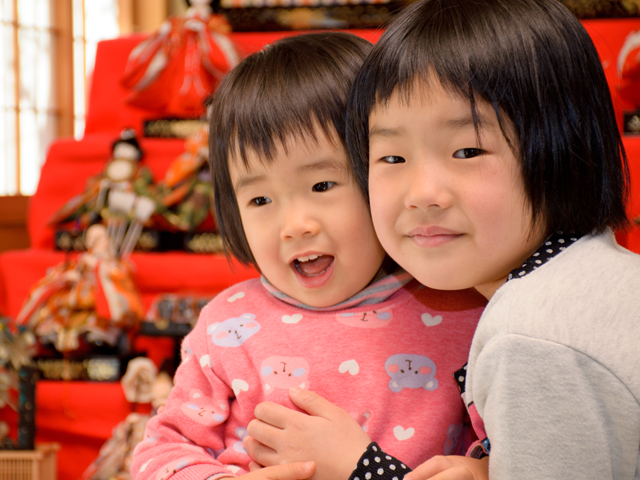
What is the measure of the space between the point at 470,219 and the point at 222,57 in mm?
1596

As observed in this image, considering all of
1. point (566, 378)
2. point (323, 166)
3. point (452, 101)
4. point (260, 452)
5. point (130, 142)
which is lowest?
point (260, 452)

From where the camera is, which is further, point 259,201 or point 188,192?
point 188,192

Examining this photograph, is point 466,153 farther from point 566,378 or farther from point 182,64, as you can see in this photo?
point 182,64

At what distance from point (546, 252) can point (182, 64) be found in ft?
5.66

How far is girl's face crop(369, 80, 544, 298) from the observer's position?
0.55 meters

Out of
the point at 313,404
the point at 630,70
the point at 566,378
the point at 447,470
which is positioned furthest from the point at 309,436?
the point at 630,70

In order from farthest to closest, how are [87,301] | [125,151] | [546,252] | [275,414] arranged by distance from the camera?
[125,151], [87,301], [275,414], [546,252]

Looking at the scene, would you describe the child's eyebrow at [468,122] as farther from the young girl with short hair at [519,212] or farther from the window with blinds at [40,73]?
the window with blinds at [40,73]

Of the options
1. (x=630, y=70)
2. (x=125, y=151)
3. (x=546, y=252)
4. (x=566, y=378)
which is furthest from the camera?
(x=125, y=151)

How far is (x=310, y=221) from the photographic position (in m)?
0.71

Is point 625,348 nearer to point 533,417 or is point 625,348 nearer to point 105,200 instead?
point 533,417

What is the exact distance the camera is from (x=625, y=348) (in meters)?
0.48

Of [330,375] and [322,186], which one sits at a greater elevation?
[322,186]

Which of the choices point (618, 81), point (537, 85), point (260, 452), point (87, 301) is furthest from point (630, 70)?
point (87, 301)
